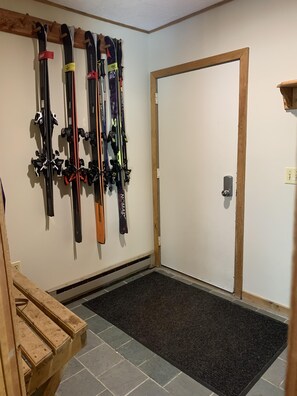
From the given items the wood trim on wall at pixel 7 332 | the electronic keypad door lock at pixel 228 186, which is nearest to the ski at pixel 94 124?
the electronic keypad door lock at pixel 228 186

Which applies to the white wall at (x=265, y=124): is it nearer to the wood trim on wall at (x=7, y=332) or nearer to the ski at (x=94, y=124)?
the ski at (x=94, y=124)

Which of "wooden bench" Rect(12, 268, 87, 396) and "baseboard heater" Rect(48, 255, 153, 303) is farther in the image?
"baseboard heater" Rect(48, 255, 153, 303)

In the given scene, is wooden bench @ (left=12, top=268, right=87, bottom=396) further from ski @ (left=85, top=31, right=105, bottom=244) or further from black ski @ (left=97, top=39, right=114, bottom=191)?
black ski @ (left=97, top=39, right=114, bottom=191)

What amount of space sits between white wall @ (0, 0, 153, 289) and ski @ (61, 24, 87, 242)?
0.06 metres

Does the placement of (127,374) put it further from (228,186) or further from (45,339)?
(228,186)

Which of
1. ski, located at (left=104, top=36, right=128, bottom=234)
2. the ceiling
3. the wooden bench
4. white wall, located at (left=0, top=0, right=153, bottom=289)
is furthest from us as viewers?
ski, located at (left=104, top=36, right=128, bottom=234)

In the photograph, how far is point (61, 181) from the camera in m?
2.65

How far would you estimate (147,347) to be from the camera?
2.18 metres

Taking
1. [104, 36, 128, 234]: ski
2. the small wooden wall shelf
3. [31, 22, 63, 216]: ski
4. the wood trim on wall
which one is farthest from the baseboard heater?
the small wooden wall shelf

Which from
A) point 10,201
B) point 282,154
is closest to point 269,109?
point 282,154

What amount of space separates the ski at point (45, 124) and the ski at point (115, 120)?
0.57 meters

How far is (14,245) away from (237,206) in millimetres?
1896

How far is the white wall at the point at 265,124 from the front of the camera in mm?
2251

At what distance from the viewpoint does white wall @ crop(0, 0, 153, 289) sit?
233 cm
